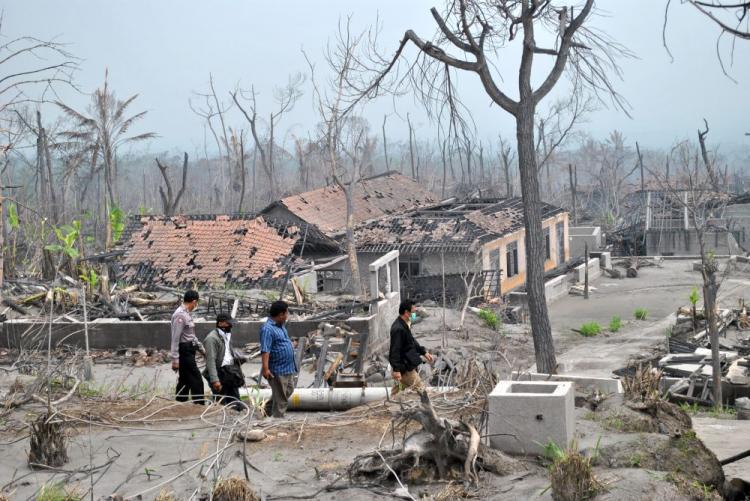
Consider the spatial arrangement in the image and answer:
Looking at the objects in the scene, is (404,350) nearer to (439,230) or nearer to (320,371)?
(320,371)

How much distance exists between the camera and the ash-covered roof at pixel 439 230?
109ft

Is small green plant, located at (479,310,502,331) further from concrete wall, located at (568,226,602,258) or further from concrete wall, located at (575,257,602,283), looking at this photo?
concrete wall, located at (568,226,602,258)

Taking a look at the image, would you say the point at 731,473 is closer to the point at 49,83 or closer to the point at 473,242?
the point at 49,83

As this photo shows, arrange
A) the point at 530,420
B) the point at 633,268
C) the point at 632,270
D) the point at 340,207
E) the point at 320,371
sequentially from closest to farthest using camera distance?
the point at 530,420 → the point at 320,371 → the point at 632,270 → the point at 633,268 → the point at 340,207

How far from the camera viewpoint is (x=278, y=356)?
10.5m

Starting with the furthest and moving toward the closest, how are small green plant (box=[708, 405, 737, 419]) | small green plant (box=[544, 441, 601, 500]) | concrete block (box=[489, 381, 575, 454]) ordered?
small green plant (box=[708, 405, 737, 419]), concrete block (box=[489, 381, 575, 454]), small green plant (box=[544, 441, 601, 500])

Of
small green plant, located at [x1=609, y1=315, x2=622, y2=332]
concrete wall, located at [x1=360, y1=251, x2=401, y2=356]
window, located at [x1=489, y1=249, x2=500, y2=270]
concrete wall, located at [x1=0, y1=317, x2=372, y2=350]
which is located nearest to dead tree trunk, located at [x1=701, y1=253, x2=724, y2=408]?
concrete wall, located at [x1=360, y1=251, x2=401, y2=356]

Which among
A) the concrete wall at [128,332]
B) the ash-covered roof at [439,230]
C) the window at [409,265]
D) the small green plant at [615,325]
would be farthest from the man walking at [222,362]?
the window at [409,265]

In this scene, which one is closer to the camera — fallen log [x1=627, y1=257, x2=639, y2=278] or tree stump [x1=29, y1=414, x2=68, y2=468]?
tree stump [x1=29, y1=414, x2=68, y2=468]

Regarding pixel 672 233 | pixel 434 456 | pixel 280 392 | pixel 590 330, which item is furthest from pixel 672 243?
pixel 434 456

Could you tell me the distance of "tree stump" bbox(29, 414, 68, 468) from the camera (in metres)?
8.70

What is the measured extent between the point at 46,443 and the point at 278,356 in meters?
2.76

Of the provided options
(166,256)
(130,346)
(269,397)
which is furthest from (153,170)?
(269,397)

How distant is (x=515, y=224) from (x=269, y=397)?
25.8 m
